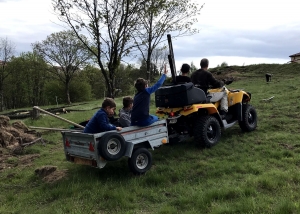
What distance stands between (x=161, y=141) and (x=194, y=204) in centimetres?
193

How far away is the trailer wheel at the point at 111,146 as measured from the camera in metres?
4.98

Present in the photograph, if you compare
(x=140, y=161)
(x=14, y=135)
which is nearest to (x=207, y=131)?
(x=140, y=161)

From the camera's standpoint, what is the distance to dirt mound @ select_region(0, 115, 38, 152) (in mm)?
8609

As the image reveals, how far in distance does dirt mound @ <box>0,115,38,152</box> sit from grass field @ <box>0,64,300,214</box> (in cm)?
107

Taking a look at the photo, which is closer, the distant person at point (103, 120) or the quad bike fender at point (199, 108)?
the distant person at point (103, 120)

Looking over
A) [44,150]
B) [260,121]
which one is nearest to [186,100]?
[260,121]

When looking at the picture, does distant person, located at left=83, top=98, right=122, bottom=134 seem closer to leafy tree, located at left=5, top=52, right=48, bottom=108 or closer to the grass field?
the grass field

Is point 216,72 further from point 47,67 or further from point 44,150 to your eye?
point 47,67

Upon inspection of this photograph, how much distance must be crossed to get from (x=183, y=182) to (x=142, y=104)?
63.6 inches

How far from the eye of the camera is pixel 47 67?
49188 millimetres

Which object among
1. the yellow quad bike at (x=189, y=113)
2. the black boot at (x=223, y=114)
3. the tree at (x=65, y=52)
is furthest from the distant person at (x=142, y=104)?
the tree at (x=65, y=52)

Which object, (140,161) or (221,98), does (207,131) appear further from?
(140,161)

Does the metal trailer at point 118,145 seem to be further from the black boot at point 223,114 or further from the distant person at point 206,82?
the black boot at point 223,114

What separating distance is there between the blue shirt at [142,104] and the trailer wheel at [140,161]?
0.58 m
